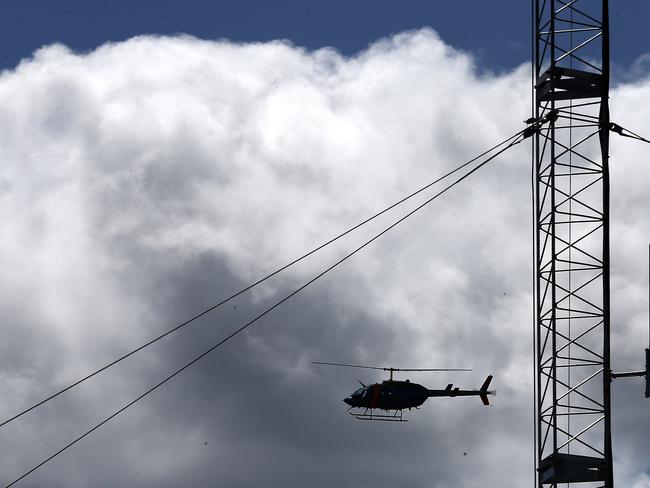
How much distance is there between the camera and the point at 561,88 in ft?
159

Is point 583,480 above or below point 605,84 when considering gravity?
below

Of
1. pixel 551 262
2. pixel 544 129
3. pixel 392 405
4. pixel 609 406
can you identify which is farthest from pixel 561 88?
pixel 392 405

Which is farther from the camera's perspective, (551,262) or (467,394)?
(467,394)

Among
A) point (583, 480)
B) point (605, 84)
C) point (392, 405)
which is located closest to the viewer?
point (583, 480)

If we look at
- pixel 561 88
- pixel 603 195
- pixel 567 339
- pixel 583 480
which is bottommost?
pixel 583 480

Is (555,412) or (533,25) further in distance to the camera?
(533,25)

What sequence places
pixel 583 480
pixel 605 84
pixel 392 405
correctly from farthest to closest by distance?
pixel 392 405 → pixel 605 84 → pixel 583 480

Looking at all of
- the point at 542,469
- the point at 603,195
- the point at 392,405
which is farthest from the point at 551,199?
the point at 392,405

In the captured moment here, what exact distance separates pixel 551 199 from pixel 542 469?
28.9 ft

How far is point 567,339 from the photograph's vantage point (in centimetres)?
4653

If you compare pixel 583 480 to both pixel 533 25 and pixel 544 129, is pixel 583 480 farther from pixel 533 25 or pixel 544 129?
pixel 533 25

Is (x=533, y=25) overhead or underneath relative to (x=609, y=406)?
overhead

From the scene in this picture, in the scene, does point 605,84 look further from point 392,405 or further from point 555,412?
point 392,405

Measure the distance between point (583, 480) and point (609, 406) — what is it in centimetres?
245
